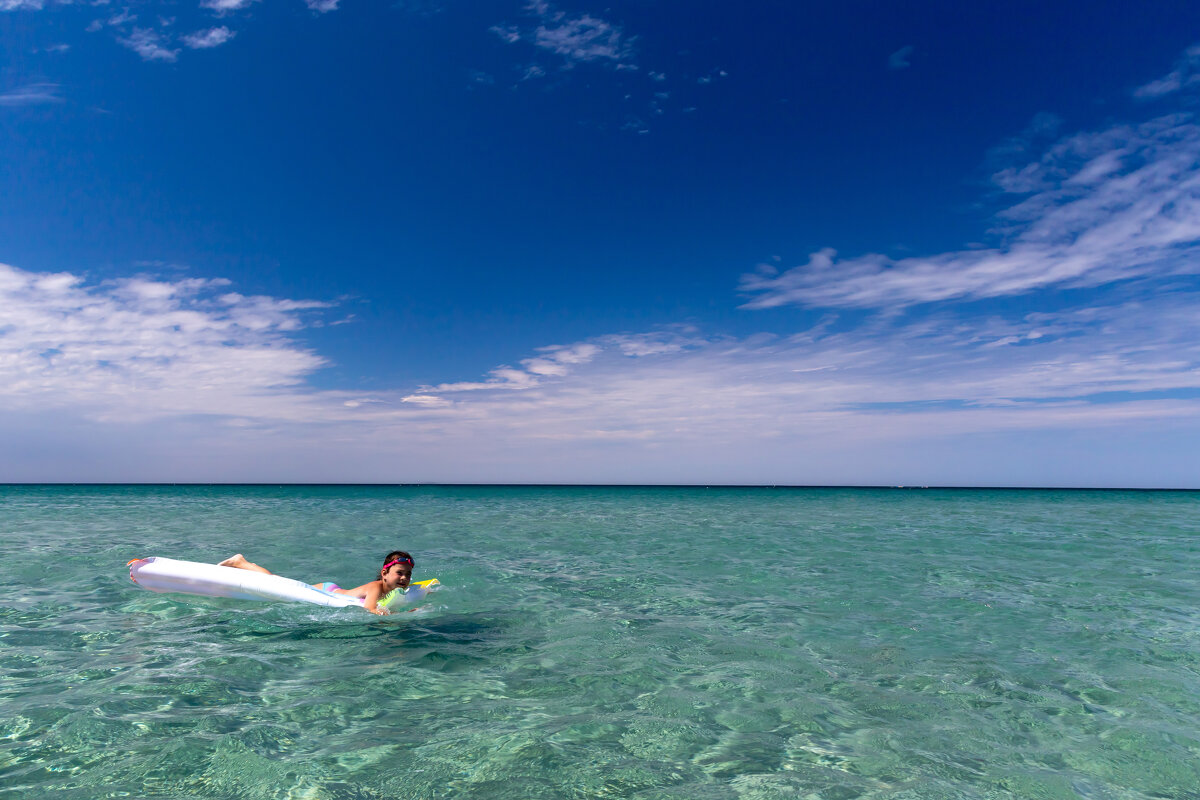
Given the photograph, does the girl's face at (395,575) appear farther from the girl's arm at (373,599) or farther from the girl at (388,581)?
the girl's arm at (373,599)

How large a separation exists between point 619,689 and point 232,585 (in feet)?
22.7

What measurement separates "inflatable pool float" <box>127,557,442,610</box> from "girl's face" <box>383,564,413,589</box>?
0.16 metres

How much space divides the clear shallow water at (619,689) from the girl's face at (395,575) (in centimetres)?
82

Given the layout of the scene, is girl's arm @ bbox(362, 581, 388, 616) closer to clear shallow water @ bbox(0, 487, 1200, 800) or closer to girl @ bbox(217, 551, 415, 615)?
girl @ bbox(217, 551, 415, 615)

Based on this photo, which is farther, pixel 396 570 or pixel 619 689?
pixel 396 570

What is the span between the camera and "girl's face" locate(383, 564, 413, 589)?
378 inches

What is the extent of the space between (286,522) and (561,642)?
25.6 metres

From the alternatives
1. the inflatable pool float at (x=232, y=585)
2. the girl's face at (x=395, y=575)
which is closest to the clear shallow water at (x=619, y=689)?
the inflatable pool float at (x=232, y=585)

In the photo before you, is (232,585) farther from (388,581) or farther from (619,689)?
(619,689)

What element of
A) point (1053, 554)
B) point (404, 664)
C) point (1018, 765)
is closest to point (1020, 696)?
point (1018, 765)

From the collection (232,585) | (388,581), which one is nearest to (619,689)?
(388,581)

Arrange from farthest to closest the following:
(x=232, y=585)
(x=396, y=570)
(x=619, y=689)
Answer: (x=396, y=570) → (x=232, y=585) → (x=619, y=689)

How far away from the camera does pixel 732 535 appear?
2267 centimetres

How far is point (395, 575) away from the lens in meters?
9.64
